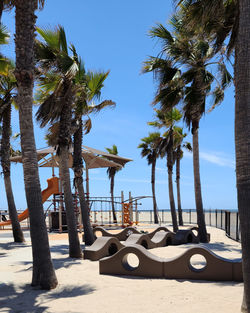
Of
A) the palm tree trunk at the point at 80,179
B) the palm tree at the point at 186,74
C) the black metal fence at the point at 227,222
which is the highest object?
the palm tree at the point at 186,74

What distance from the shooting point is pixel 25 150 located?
738 centimetres

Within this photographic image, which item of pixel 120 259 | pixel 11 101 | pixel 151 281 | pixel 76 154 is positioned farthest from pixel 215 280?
pixel 11 101

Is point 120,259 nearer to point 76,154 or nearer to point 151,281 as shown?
point 151,281

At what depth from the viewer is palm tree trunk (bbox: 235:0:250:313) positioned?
4.93 metres

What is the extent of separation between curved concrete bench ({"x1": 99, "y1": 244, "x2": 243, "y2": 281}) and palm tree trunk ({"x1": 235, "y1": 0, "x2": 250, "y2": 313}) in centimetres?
262

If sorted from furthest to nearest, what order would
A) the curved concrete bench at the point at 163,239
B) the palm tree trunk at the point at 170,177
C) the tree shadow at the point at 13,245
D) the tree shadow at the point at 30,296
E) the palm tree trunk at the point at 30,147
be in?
1. the palm tree trunk at the point at 170,177
2. the tree shadow at the point at 13,245
3. the curved concrete bench at the point at 163,239
4. the palm tree trunk at the point at 30,147
5. the tree shadow at the point at 30,296

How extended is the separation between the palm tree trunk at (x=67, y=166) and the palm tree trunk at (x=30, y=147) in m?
3.26

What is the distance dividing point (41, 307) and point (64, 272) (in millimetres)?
2779

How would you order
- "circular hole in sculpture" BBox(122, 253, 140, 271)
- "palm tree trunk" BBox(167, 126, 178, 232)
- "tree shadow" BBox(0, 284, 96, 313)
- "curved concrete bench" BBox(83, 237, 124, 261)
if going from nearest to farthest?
"tree shadow" BBox(0, 284, 96, 313)
"circular hole in sculpture" BBox(122, 253, 140, 271)
"curved concrete bench" BBox(83, 237, 124, 261)
"palm tree trunk" BBox(167, 126, 178, 232)

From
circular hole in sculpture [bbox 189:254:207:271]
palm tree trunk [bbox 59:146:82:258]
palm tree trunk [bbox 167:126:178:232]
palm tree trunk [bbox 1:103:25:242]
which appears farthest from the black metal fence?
palm tree trunk [bbox 1:103:25:242]

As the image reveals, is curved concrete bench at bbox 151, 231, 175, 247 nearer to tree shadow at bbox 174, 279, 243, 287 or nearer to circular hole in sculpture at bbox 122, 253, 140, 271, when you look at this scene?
circular hole in sculpture at bbox 122, 253, 140, 271

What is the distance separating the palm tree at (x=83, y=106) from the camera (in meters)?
12.0

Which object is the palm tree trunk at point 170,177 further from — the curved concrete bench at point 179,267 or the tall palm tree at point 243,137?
the tall palm tree at point 243,137

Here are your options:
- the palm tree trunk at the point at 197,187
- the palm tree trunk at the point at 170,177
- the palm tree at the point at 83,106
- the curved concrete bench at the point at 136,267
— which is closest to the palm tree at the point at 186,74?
the palm tree trunk at the point at 197,187
